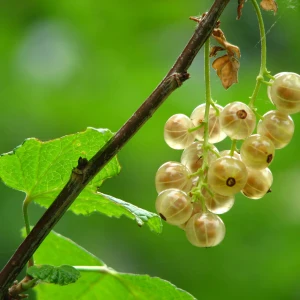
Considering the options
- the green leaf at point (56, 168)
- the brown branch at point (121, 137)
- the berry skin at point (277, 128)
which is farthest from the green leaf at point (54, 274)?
the berry skin at point (277, 128)

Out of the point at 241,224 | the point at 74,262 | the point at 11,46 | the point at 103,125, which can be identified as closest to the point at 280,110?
the point at 74,262

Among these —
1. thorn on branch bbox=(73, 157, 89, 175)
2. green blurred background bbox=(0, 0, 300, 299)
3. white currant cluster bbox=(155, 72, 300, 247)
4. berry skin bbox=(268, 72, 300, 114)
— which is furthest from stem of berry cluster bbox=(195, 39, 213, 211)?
green blurred background bbox=(0, 0, 300, 299)

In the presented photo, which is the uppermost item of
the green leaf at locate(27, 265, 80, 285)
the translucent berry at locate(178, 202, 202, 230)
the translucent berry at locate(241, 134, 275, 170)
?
the translucent berry at locate(241, 134, 275, 170)

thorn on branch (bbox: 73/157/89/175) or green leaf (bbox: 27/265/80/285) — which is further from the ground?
thorn on branch (bbox: 73/157/89/175)

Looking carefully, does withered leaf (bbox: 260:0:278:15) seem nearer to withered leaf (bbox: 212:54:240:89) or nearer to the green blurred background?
withered leaf (bbox: 212:54:240:89)

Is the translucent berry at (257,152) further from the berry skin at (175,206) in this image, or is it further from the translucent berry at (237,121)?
the berry skin at (175,206)

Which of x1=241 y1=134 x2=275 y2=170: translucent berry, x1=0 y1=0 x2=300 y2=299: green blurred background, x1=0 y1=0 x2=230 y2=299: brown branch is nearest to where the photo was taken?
x1=0 y1=0 x2=230 y2=299: brown branch
